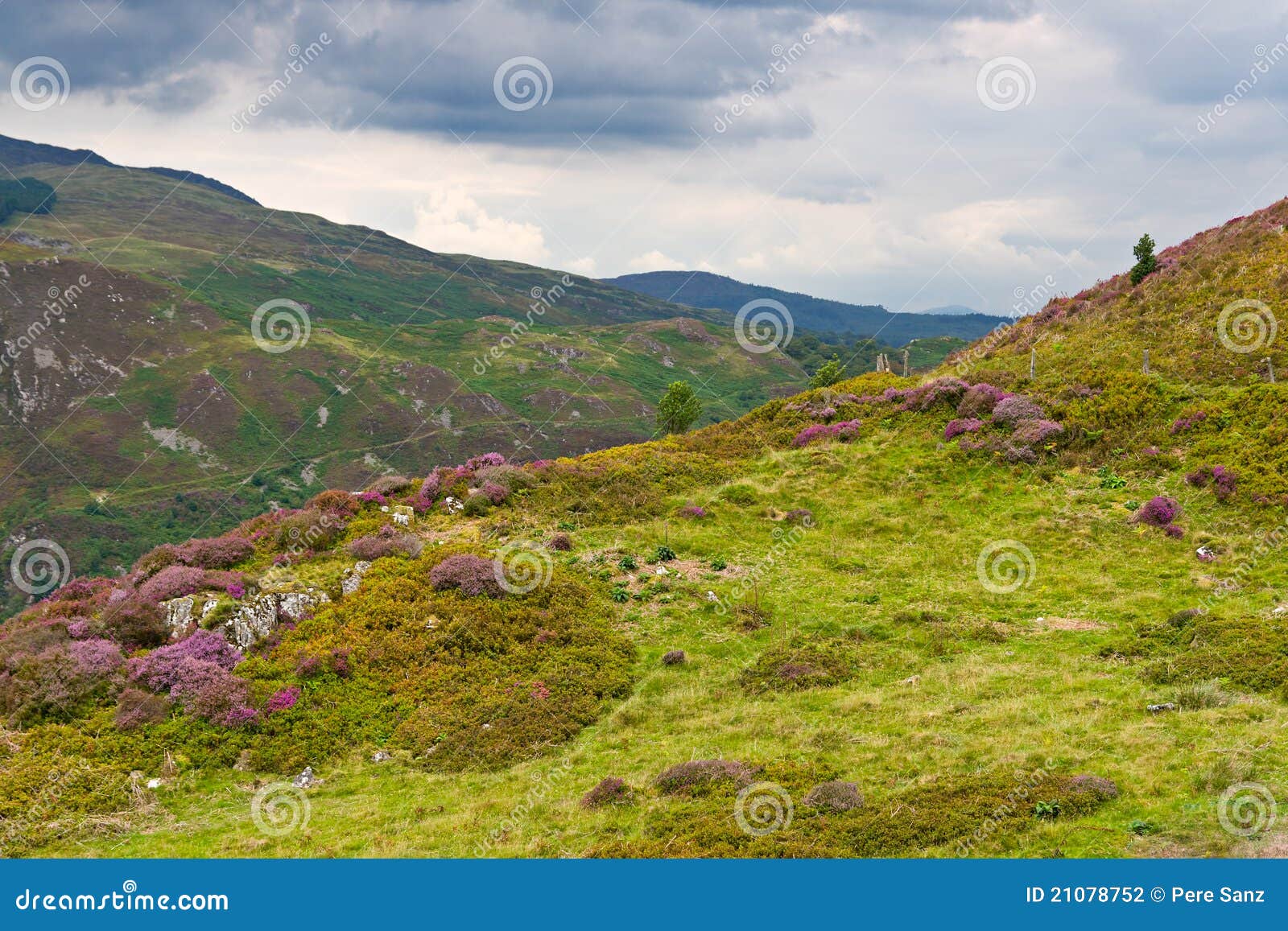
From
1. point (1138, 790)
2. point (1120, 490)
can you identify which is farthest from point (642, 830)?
point (1120, 490)

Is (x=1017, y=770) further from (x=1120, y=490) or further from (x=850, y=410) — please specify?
(x=850, y=410)

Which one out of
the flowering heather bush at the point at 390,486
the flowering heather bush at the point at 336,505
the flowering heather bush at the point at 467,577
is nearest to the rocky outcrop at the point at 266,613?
the flowering heather bush at the point at 467,577

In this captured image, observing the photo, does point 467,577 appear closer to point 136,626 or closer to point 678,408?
point 136,626

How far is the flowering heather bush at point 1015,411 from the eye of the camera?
36.9 m

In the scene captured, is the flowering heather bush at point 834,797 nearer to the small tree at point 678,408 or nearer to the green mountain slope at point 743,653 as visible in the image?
the green mountain slope at point 743,653

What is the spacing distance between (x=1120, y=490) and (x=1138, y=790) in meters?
19.7

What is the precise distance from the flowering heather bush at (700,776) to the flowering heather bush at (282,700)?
10462mm

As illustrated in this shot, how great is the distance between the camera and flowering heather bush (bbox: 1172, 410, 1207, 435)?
33156mm

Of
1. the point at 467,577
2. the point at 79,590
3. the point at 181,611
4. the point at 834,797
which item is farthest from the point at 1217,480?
the point at 79,590

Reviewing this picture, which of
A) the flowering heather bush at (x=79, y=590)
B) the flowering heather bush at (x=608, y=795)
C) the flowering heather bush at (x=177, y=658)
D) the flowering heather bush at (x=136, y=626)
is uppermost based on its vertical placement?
the flowering heather bush at (x=79, y=590)

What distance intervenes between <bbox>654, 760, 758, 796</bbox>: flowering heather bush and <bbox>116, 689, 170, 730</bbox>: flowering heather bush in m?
13.1

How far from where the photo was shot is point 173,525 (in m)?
155

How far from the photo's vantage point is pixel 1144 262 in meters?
45.3

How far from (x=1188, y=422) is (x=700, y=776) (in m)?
26.9
